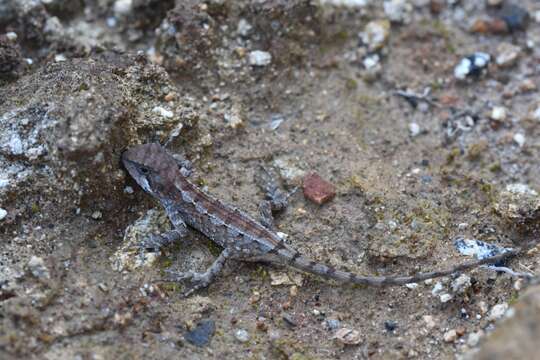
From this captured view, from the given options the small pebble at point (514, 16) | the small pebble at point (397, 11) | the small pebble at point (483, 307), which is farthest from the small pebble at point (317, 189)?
the small pebble at point (514, 16)

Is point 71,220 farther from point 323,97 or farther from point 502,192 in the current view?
point 502,192

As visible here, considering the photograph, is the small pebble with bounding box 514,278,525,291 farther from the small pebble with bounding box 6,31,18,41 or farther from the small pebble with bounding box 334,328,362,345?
the small pebble with bounding box 6,31,18,41

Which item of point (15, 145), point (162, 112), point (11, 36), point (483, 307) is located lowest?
point (483, 307)

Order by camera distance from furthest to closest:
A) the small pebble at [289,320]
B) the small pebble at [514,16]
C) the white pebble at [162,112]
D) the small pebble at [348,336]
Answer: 1. the small pebble at [514,16]
2. the white pebble at [162,112]
3. the small pebble at [289,320]
4. the small pebble at [348,336]

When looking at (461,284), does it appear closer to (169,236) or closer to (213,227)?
(213,227)

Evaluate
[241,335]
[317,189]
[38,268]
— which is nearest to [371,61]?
[317,189]

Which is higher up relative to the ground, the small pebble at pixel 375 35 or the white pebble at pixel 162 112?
the white pebble at pixel 162 112

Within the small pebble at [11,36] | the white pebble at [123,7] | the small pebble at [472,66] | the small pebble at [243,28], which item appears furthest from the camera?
the small pebble at [472,66]

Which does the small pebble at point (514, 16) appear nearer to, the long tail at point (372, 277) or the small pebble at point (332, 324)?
the long tail at point (372, 277)
